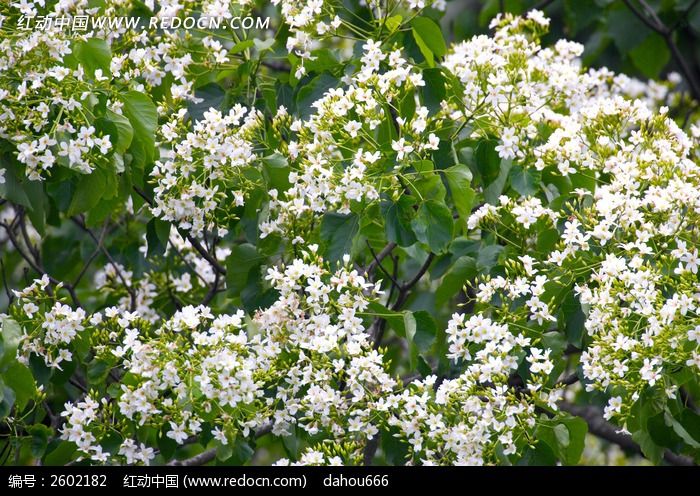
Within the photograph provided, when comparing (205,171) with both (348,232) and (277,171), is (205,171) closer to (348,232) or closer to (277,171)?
(277,171)

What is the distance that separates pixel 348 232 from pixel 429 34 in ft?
2.82

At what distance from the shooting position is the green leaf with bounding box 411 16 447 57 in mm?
4008

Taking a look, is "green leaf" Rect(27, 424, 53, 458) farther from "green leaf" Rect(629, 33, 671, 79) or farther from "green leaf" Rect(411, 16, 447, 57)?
"green leaf" Rect(629, 33, 671, 79)

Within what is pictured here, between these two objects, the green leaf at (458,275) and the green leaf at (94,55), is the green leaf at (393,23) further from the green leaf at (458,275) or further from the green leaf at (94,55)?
the green leaf at (94,55)

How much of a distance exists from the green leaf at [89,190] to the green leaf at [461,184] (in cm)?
128

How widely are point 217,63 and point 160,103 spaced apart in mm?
331

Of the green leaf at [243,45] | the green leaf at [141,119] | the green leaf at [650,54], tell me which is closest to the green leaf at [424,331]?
the green leaf at [141,119]

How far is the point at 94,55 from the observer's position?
3887 millimetres

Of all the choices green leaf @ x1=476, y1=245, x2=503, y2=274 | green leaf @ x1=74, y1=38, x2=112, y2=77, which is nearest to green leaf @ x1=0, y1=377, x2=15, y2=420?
green leaf @ x1=74, y1=38, x2=112, y2=77

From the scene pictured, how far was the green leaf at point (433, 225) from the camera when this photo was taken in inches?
144

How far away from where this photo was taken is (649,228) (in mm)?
3611

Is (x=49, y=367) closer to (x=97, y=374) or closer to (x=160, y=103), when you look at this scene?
(x=97, y=374)
